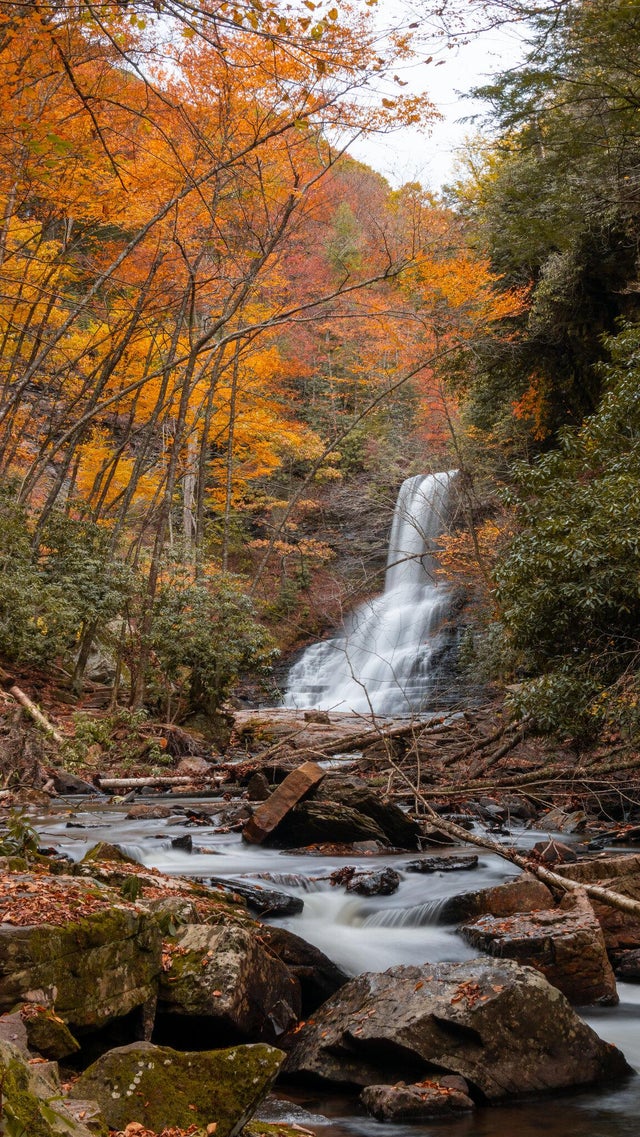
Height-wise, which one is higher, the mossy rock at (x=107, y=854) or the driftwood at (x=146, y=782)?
the mossy rock at (x=107, y=854)

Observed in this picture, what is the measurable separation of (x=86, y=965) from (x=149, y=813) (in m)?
5.16

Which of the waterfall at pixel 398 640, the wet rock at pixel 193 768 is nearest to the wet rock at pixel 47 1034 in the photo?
the wet rock at pixel 193 768

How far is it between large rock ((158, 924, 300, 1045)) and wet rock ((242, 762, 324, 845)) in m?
2.69

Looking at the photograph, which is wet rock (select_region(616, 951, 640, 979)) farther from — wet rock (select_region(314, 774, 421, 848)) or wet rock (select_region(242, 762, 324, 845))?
wet rock (select_region(242, 762, 324, 845))

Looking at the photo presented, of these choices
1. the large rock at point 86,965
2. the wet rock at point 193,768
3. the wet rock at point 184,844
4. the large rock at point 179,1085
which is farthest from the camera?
the wet rock at point 193,768

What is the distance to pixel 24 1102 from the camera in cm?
175

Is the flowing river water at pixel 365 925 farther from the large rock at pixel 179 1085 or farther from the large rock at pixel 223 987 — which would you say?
the large rock at pixel 179 1085

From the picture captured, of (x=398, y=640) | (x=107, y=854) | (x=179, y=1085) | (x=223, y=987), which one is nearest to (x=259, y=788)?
(x=107, y=854)

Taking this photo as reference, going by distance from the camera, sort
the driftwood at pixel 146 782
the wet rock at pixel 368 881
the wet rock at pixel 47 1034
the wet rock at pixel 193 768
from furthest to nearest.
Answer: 1. the wet rock at pixel 193 768
2. the driftwood at pixel 146 782
3. the wet rock at pixel 368 881
4. the wet rock at pixel 47 1034

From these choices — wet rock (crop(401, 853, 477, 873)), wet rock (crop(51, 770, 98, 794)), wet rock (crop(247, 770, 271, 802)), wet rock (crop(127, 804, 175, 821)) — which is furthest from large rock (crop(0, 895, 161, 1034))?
wet rock (crop(51, 770, 98, 794))

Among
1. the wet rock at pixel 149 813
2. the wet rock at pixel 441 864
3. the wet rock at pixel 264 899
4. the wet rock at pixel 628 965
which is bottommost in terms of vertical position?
the wet rock at pixel 628 965

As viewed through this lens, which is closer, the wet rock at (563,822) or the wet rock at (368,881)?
the wet rock at (368,881)

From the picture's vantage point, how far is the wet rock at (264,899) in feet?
17.3

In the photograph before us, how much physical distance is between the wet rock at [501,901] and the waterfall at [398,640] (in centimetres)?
1129
